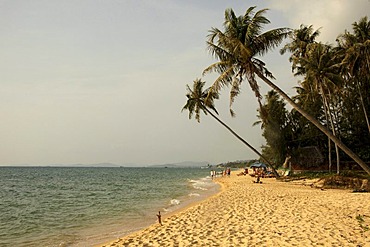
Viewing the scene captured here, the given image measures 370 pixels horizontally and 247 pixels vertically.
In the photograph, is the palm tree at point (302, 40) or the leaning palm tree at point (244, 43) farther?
the palm tree at point (302, 40)

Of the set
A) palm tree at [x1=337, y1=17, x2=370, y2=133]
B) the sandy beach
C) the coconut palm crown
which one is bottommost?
the sandy beach

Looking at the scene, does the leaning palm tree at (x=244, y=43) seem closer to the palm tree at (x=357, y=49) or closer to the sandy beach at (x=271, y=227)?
the sandy beach at (x=271, y=227)

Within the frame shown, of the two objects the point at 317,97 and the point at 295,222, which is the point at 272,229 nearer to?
the point at 295,222

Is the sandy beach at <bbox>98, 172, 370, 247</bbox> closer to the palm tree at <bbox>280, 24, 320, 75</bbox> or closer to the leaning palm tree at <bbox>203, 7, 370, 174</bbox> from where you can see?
the leaning palm tree at <bbox>203, 7, 370, 174</bbox>

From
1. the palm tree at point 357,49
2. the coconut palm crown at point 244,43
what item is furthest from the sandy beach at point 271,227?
the palm tree at point 357,49

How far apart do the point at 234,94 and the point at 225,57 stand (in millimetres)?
2051

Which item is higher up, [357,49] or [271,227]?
[357,49]

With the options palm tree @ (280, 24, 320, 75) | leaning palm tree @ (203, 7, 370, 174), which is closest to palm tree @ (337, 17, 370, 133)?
palm tree @ (280, 24, 320, 75)

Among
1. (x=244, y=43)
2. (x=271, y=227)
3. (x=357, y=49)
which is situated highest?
(x=357, y=49)

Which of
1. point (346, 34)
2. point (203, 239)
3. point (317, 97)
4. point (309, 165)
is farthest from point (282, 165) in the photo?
point (203, 239)

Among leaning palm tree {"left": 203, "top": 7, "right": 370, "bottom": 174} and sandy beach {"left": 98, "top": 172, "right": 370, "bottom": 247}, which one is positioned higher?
leaning palm tree {"left": 203, "top": 7, "right": 370, "bottom": 174}

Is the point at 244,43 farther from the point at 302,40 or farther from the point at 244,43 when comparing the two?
the point at 302,40

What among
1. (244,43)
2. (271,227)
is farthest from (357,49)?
(271,227)

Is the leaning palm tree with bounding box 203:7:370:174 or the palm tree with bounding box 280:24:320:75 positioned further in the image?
the palm tree with bounding box 280:24:320:75
